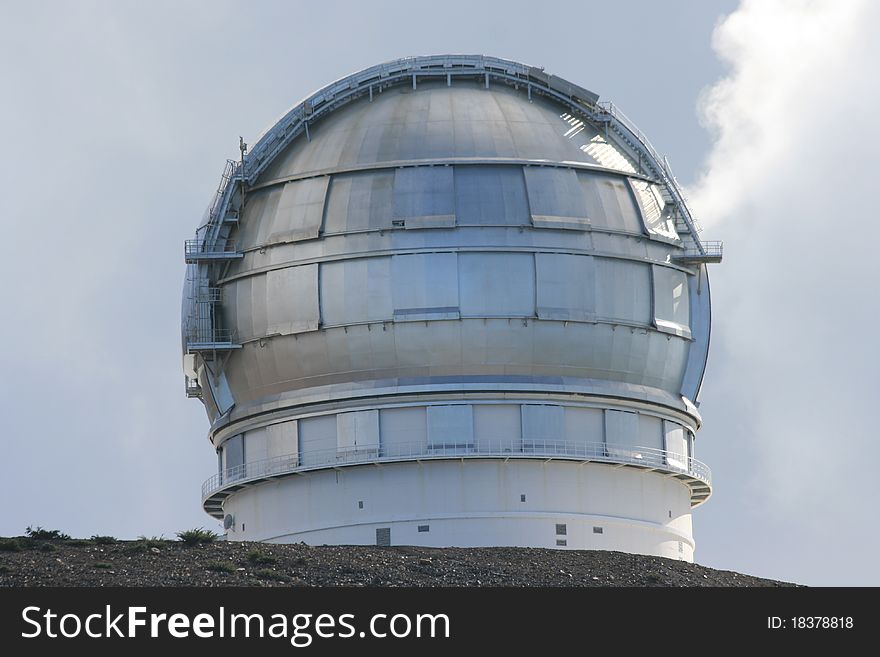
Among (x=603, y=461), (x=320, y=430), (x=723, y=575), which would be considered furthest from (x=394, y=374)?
(x=723, y=575)

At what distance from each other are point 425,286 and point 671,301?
280 inches

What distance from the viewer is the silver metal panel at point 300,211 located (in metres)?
52.4

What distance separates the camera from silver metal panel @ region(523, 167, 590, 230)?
5197 centimetres

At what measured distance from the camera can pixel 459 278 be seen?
168 ft

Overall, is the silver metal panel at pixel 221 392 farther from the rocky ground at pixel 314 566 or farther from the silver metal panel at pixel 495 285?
the rocky ground at pixel 314 566

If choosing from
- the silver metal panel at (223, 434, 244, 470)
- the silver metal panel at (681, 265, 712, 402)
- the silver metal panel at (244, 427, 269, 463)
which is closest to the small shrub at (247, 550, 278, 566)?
the silver metal panel at (244, 427, 269, 463)

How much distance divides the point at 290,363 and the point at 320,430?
1880mm

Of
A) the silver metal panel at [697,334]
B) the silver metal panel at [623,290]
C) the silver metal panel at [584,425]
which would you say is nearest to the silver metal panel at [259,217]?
the silver metal panel at [623,290]

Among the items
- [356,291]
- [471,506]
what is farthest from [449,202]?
[471,506]

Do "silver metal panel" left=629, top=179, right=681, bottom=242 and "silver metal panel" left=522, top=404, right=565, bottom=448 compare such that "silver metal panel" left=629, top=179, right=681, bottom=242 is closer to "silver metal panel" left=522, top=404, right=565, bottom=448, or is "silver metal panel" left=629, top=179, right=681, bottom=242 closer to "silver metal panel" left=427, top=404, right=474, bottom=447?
"silver metal panel" left=522, top=404, right=565, bottom=448

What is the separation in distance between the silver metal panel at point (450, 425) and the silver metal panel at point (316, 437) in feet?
8.47

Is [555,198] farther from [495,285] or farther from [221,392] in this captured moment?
[221,392]

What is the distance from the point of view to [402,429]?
169 ft

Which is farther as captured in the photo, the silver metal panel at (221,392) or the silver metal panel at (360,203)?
the silver metal panel at (221,392)
